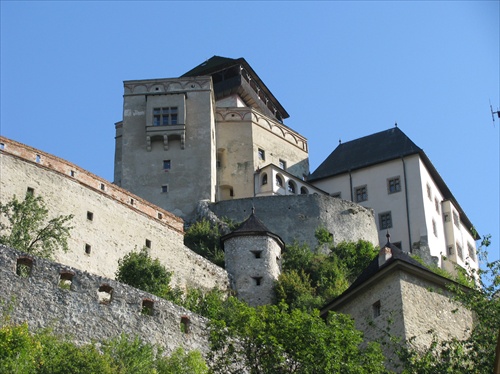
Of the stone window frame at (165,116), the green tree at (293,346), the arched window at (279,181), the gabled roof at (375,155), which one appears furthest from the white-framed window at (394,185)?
the green tree at (293,346)

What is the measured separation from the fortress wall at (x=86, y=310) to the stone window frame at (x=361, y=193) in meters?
28.8

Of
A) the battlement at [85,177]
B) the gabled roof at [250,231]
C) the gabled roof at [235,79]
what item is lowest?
the gabled roof at [250,231]

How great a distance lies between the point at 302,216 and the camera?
53.4 meters

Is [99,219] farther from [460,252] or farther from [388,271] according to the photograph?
[460,252]

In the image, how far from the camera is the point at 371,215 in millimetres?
55750

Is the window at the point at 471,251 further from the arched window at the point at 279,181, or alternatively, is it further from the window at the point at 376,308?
the window at the point at 376,308

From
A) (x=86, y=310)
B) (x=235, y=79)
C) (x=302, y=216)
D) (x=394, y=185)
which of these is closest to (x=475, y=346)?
(x=86, y=310)

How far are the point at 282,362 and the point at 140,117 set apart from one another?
33103 mm

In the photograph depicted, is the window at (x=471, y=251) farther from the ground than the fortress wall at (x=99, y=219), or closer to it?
farther from the ground

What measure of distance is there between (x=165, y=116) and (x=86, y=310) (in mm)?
28851

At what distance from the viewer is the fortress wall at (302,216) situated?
174 ft

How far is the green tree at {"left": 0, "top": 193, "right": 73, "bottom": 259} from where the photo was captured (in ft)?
126

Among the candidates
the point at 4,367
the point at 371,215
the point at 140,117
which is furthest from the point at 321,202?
the point at 4,367

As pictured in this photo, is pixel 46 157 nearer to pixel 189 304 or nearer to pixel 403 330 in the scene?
pixel 189 304
